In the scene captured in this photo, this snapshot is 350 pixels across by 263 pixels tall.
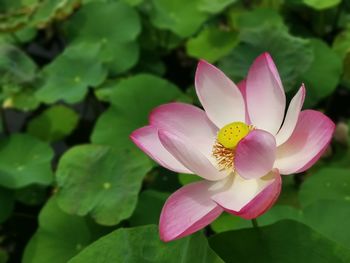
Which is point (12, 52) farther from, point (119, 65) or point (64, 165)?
point (64, 165)

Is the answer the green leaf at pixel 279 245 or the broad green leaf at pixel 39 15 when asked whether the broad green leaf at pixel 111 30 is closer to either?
the broad green leaf at pixel 39 15

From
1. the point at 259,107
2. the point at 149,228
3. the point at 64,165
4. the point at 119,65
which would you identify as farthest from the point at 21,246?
the point at 259,107

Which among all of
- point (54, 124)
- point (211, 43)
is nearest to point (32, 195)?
point (54, 124)

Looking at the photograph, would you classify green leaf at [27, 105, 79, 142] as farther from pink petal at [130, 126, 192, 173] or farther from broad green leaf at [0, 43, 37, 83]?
pink petal at [130, 126, 192, 173]

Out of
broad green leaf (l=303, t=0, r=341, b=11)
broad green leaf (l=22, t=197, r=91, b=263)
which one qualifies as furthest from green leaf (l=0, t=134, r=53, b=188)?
broad green leaf (l=303, t=0, r=341, b=11)

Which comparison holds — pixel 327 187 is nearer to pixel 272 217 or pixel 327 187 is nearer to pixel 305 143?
pixel 272 217

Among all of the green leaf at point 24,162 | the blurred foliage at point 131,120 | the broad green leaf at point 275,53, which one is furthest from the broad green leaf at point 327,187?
the green leaf at point 24,162
